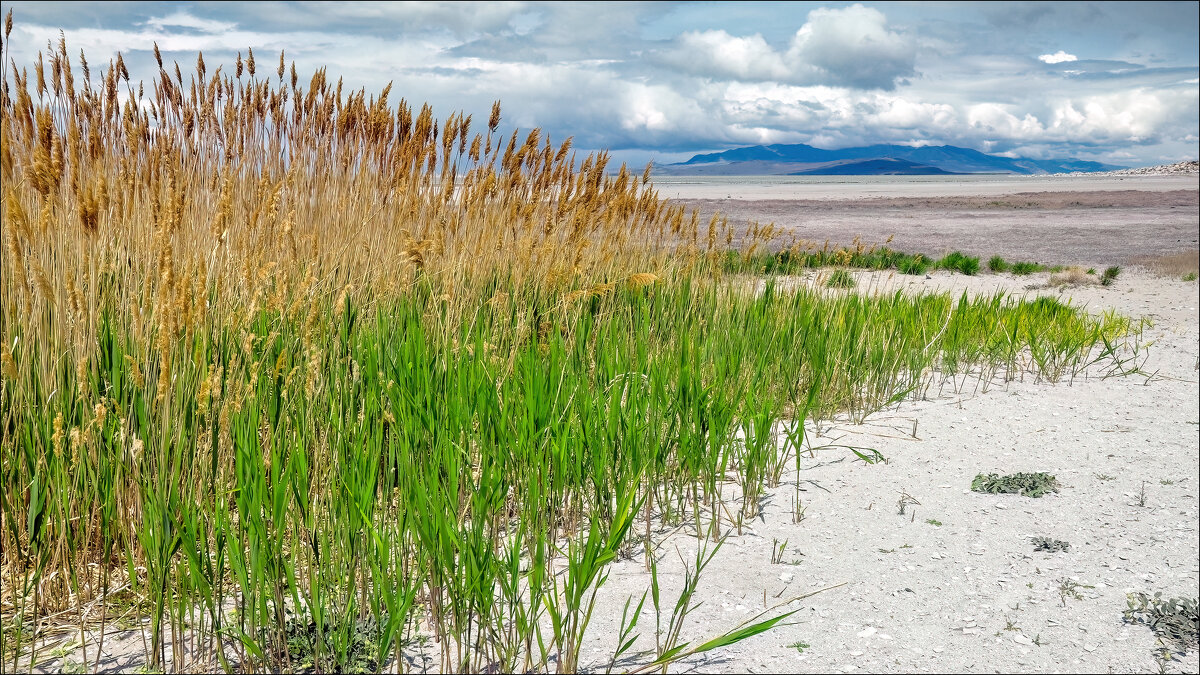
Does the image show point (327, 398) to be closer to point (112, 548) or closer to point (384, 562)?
point (112, 548)

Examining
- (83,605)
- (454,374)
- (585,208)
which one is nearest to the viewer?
(83,605)

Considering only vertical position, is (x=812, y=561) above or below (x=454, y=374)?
below

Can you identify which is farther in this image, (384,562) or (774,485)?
(774,485)

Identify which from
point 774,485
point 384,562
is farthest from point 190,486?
point 774,485

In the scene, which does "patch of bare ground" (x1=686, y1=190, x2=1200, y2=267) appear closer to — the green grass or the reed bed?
the reed bed

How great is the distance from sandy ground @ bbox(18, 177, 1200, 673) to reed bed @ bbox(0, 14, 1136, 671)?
0.50 ft

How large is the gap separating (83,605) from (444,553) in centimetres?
98

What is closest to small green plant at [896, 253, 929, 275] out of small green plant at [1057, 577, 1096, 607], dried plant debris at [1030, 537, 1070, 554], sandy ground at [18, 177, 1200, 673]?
sandy ground at [18, 177, 1200, 673]

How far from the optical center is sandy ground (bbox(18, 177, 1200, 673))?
76.2 inches

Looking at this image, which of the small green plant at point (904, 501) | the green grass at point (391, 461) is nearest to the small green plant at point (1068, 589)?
the small green plant at point (904, 501)

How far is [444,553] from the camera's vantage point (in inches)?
70.7

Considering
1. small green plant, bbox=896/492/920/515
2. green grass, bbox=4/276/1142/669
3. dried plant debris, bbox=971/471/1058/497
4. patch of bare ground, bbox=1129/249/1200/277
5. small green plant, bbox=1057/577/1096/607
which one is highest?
patch of bare ground, bbox=1129/249/1200/277

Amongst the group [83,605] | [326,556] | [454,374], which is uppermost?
[454,374]

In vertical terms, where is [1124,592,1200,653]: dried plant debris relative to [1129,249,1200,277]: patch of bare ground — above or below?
below
